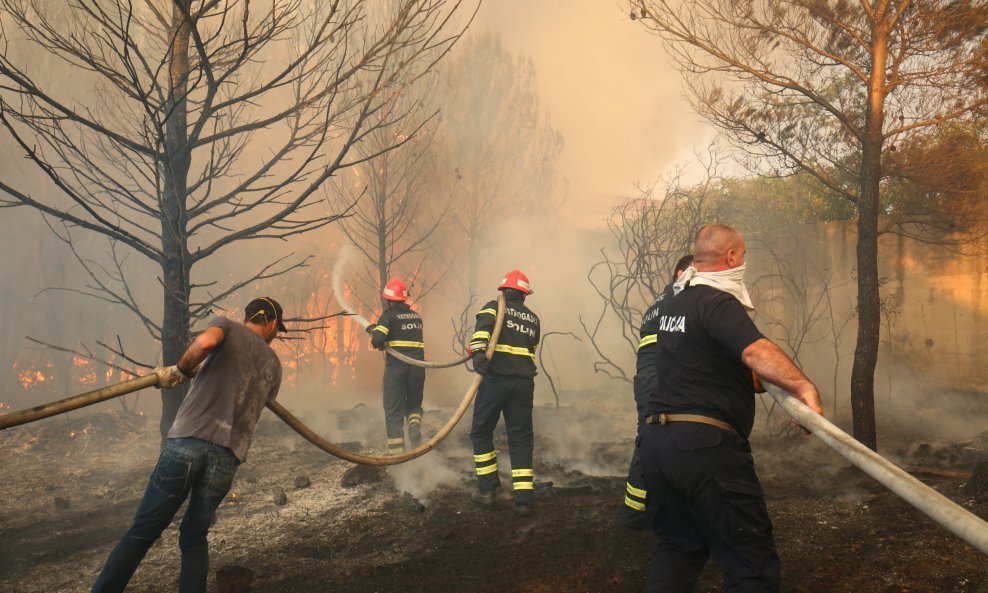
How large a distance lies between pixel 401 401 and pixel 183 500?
4.54m

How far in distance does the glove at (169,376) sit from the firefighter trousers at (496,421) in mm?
2989

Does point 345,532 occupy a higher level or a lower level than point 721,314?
lower

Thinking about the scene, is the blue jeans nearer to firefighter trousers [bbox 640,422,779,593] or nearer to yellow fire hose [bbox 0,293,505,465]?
yellow fire hose [bbox 0,293,505,465]

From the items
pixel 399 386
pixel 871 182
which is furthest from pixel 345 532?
pixel 871 182

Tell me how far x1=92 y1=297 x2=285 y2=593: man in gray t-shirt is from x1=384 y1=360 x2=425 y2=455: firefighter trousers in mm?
3967

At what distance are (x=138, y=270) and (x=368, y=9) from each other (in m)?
10.3

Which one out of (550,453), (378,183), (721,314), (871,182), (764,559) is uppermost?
(378,183)

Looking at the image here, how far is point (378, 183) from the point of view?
9.96 meters

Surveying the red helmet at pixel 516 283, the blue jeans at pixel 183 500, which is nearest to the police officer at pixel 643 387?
the red helmet at pixel 516 283

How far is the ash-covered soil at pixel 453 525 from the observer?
3.82 metres

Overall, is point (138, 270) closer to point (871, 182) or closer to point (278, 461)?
point (278, 461)

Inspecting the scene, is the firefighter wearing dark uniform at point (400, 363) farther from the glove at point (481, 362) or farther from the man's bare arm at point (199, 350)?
the man's bare arm at point (199, 350)

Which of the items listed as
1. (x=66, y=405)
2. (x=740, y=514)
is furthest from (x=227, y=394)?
(x=740, y=514)

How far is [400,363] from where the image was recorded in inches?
311
